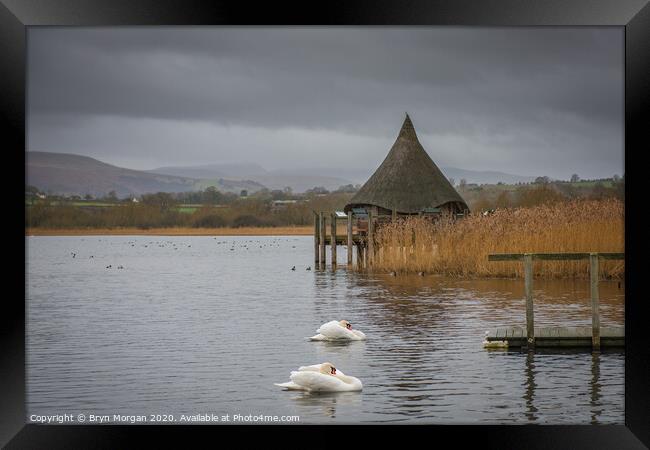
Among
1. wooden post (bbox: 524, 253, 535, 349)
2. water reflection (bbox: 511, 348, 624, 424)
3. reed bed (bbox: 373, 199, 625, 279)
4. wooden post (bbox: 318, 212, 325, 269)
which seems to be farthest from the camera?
wooden post (bbox: 318, 212, 325, 269)

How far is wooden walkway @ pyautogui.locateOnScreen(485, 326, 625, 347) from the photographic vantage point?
37.4ft

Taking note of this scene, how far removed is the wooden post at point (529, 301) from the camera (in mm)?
11188

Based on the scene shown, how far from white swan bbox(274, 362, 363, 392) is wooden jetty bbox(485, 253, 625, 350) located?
2.53 metres

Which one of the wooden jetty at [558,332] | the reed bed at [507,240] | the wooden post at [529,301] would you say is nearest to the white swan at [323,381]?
the wooden jetty at [558,332]

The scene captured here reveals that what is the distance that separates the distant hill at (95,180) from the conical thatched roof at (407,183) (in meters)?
3.86

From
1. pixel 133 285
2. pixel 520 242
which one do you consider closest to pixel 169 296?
pixel 133 285

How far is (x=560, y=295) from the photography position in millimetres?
17672

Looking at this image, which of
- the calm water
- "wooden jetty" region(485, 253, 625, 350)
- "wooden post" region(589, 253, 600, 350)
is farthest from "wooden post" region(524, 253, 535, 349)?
"wooden post" region(589, 253, 600, 350)

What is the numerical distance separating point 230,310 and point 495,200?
41.0 feet

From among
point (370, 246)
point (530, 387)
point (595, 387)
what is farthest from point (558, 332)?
point (370, 246)

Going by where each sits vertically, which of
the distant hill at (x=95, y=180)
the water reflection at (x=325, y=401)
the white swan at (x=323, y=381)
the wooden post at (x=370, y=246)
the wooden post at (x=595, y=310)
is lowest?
the water reflection at (x=325, y=401)

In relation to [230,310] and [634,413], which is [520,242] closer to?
[230,310]

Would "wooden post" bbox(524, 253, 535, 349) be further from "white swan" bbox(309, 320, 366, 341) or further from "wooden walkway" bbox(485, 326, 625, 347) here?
"white swan" bbox(309, 320, 366, 341)

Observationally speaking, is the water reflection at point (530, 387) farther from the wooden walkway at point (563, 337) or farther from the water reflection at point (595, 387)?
the water reflection at point (595, 387)
